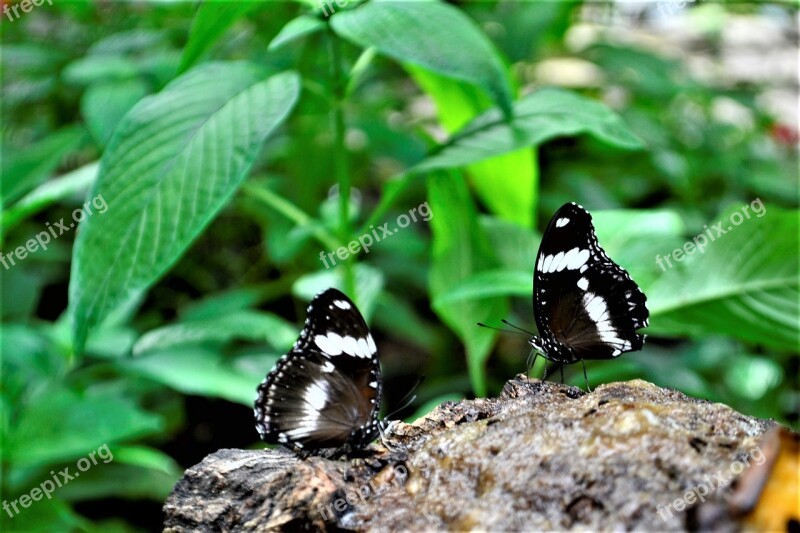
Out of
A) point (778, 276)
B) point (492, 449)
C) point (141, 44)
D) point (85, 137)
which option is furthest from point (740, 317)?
point (141, 44)

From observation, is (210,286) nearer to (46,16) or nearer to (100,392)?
(100,392)

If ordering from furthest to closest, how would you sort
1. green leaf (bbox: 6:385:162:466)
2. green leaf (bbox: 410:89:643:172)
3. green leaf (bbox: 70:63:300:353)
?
green leaf (bbox: 6:385:162:466)
green leaf (bbox: 410:89:643:172)
green leaf (bbox: 70:63:300:353)
